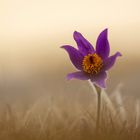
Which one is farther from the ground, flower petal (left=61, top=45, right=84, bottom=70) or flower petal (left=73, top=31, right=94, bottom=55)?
flower petal (left=73, top=31, right=94, bottom=55)

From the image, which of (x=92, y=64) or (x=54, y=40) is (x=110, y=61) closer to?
(x=92, y=64)

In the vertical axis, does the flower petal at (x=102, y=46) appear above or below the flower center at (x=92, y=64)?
above

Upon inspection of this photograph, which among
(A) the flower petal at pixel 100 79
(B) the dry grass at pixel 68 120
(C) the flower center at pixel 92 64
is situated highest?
(C) the flower center at pixel 92 64

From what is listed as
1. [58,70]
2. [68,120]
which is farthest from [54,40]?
[68,120]

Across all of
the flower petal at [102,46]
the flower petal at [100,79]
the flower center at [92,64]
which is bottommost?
the flower petal at [100,79]

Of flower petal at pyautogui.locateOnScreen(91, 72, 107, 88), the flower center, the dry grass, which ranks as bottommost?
the dry grass
